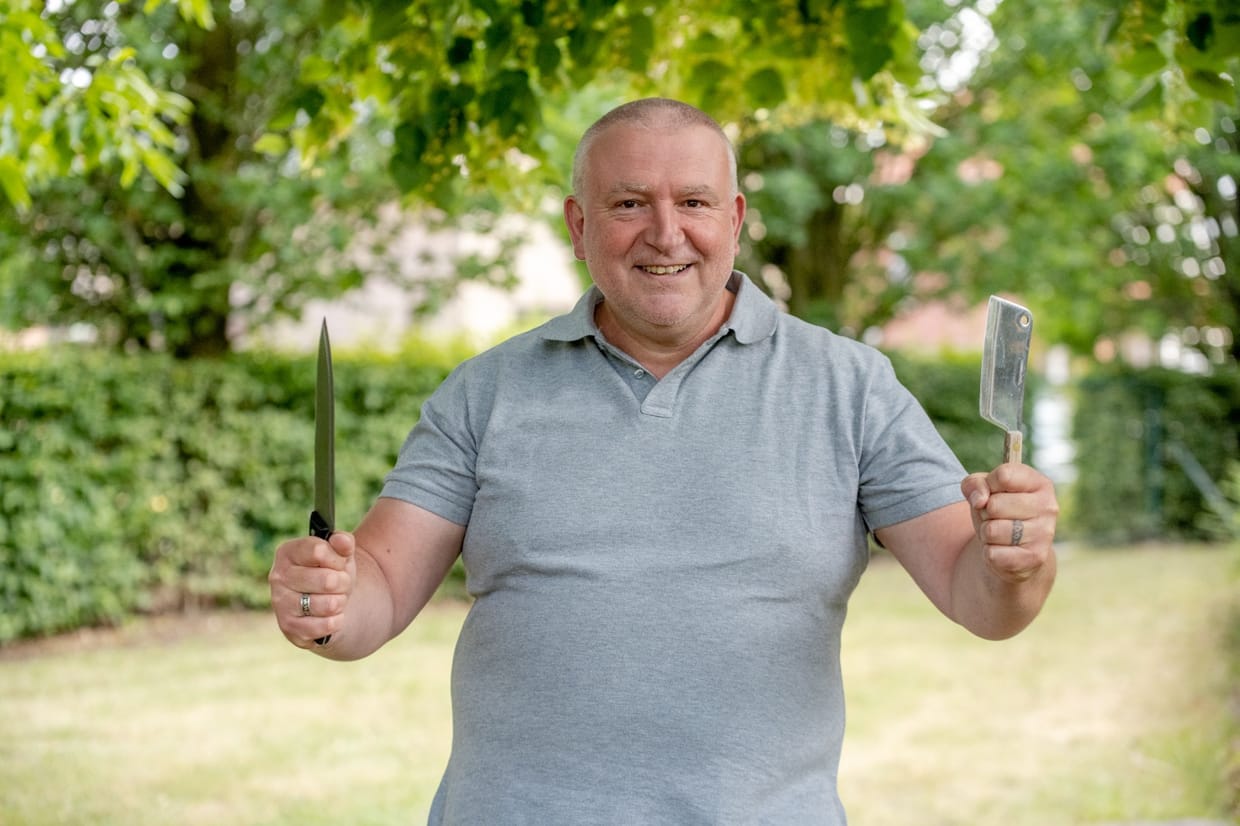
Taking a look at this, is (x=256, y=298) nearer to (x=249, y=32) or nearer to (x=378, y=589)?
(x=249, y=32)

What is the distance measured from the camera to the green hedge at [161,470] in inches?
355

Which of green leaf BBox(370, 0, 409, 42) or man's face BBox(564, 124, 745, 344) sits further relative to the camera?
green leaf BBox(370, 0, 409, 42)

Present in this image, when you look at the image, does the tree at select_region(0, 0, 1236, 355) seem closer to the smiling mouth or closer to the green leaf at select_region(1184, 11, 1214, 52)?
the green leaf at select_region(1184, 11, 1214, 52)

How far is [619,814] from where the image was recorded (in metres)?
2.24

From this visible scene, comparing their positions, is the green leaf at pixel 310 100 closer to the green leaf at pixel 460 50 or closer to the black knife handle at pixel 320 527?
the green leaf at pixel 460 50

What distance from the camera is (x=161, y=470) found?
383 inches

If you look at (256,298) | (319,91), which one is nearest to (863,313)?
(256,298)

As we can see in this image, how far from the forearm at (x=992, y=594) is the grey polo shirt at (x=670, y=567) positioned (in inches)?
5.7

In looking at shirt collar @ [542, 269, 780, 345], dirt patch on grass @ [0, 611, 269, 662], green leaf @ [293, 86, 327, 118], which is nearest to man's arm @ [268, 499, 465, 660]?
shirt collar @ [542, 269, 780, 345]

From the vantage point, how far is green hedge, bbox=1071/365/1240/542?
1642 centimetres

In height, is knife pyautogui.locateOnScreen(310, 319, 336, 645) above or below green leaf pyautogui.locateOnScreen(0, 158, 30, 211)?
below

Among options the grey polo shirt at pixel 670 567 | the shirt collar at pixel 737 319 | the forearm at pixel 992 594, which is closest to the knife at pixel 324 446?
the grey polo shirt at pixel 670 567

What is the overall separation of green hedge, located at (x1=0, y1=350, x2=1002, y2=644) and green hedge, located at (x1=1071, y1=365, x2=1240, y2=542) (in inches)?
352

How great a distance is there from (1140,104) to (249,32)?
7.76m
